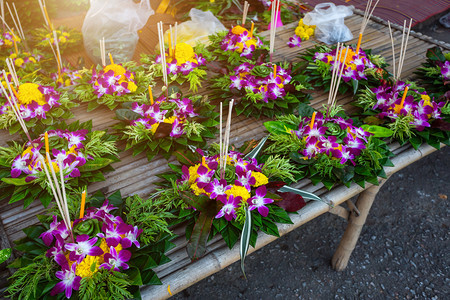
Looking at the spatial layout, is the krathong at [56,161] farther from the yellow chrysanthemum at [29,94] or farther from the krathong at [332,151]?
the krathong at [332,151]

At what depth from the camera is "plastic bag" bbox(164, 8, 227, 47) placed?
113 inches

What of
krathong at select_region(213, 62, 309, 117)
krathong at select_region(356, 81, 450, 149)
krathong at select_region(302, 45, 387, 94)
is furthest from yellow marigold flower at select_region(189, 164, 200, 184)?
krathong at select_region(302, 45, 387, 94)

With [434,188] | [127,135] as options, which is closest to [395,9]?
[434,188]

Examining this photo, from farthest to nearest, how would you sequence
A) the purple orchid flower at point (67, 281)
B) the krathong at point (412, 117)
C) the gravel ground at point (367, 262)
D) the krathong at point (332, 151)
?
the gravel ground at point (367, 262)
the krathong at point (412, 117)
the krathong at point (332, 151)
the purple orchid flower at point (67, 281)

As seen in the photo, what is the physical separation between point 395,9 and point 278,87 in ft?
9.77

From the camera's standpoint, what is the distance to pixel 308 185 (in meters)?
1.72

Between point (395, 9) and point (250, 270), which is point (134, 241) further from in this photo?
point (395, 9)

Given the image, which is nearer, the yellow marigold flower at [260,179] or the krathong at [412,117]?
the yellow marigold flower at [260,179]

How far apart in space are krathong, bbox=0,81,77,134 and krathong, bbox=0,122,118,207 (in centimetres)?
14

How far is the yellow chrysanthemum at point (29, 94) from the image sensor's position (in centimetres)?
182

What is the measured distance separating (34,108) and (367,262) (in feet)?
7.74

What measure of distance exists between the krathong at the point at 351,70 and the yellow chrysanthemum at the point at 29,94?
5.33 feet

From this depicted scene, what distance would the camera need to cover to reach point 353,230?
2291 millimetres

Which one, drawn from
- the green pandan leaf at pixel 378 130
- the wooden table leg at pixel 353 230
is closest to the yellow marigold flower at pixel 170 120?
the green pandan leaf at pixel 378 130
